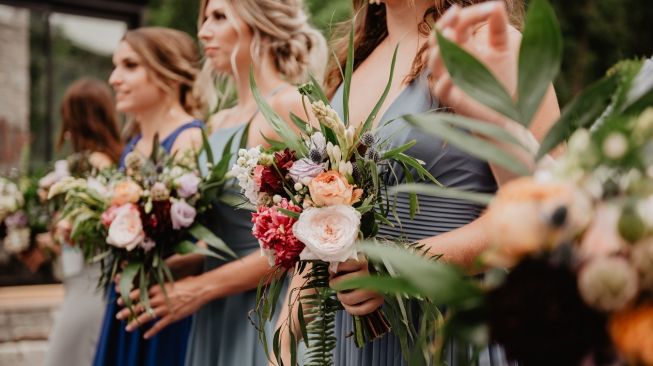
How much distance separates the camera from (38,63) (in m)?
7.53

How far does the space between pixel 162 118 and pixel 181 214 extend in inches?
39.9

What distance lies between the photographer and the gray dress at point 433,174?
5.40 ft

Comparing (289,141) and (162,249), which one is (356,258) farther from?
(162,249)

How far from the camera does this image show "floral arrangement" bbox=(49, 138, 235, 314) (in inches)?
101

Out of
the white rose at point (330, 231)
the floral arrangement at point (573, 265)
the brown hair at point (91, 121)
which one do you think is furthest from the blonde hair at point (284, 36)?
the floral arrangement at point (573, 265)

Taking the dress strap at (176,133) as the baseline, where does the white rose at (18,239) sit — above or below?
below

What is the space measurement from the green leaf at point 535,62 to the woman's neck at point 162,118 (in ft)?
8.95

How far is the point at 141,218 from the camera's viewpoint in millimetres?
2584

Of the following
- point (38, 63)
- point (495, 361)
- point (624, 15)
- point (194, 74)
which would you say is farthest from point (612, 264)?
point (624, 15)

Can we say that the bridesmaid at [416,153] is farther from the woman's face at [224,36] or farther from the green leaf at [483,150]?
the woman's face at [224,36]

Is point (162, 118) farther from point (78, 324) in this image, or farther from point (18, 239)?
point (18, 239)

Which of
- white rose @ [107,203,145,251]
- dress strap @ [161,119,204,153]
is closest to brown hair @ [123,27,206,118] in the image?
dress strap @ [161,119,204,153]

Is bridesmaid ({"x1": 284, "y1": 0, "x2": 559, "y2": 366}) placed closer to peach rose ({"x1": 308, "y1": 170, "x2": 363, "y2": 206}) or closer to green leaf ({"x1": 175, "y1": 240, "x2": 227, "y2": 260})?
peach rose ({"x1": 308, "y1": 170, "x2": 363, "y2": 206})

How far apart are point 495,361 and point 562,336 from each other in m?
0.92
